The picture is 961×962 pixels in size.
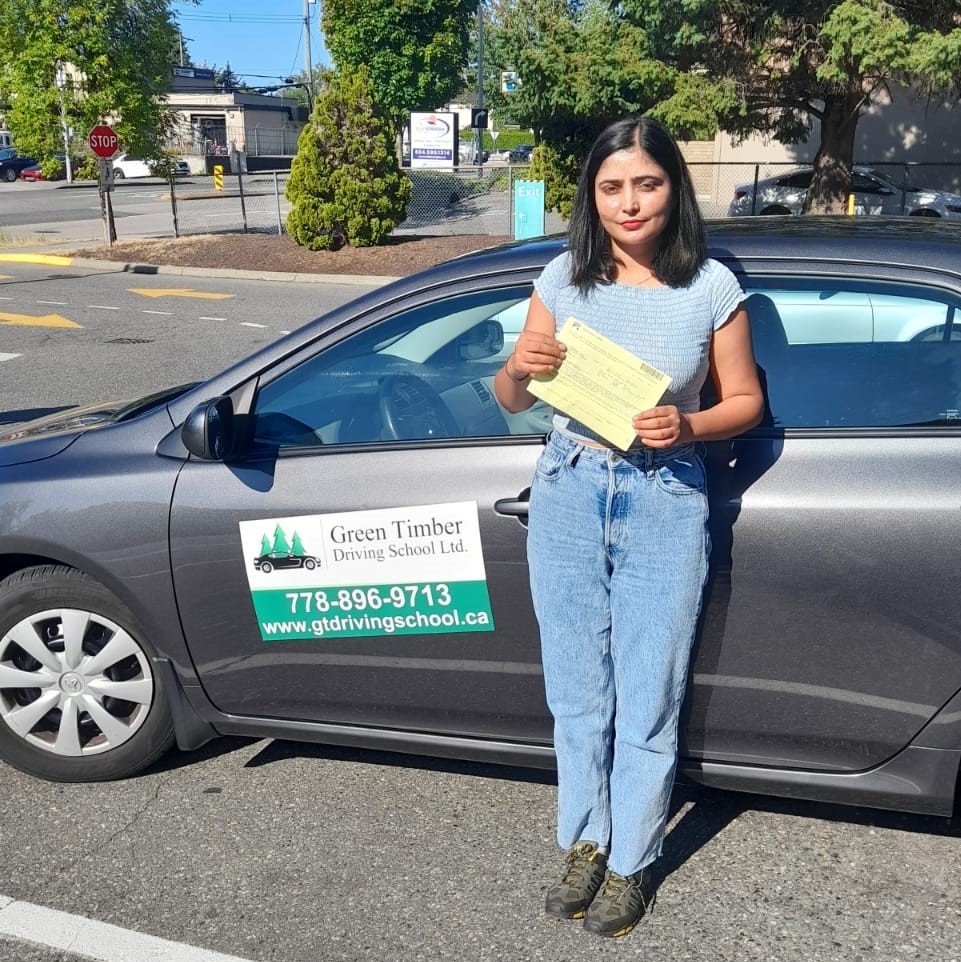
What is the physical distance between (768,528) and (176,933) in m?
1.69

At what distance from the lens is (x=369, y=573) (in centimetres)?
302

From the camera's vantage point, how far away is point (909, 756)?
276 cm

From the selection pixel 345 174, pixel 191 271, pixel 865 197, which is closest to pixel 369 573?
pixel 345 174

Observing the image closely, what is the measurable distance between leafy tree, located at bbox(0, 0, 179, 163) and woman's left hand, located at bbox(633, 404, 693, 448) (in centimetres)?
2030

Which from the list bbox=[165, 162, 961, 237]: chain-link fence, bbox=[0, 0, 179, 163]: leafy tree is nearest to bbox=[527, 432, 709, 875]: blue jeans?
bbox=[165, 162, 961, 237]: chain-link fence

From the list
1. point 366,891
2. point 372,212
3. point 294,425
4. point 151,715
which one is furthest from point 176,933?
point 372,212

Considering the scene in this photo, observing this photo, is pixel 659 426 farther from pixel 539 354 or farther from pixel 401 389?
pixel 401 389

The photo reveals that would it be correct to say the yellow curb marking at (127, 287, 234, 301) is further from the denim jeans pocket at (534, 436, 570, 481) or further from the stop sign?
the denim jeans pocket at (534, 436, 570, 481)

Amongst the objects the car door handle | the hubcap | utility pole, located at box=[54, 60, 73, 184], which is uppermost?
utility pole, located at box=[54, 60, 73, 184]

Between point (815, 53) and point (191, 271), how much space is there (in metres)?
10.6

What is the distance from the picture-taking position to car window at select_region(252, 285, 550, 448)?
3.08 m

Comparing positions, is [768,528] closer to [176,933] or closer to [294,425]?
[294,425]

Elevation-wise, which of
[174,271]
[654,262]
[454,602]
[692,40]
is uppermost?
[692,40]

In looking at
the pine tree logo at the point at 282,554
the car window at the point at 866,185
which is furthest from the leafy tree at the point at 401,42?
the pine tree logo at the point at 282,554
